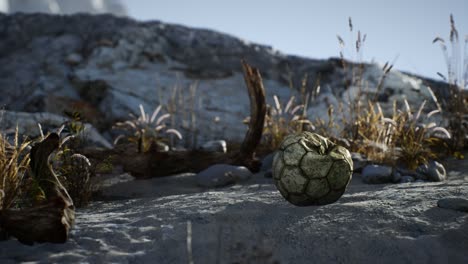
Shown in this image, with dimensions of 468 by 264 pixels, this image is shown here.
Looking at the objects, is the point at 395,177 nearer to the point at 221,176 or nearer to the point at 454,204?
the point at 454,204

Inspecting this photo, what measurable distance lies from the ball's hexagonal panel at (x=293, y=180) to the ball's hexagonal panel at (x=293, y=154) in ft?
0.13

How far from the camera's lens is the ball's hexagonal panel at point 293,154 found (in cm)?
271

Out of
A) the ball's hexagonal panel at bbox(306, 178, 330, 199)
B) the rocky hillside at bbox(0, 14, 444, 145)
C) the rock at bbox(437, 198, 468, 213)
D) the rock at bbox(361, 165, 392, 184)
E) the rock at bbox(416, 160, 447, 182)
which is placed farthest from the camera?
the rocky hillside at bbox(0, 14, 444, 145)

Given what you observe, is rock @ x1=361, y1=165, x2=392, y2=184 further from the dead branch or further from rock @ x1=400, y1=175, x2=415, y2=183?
the dead branch

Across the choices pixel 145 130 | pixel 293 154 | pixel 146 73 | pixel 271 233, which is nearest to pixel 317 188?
pixel 293 154

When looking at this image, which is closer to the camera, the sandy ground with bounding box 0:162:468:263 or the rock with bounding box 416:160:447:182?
the sandy ground with bounding box 0:162:468:263

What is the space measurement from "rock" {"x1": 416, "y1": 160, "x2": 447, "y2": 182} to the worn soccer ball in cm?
179

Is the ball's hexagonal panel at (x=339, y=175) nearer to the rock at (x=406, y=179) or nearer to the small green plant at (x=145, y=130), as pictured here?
the rock at (x=406, y=179)

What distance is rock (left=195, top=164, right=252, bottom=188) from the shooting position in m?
4.10

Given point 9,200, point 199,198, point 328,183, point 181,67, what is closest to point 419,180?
point 328,183

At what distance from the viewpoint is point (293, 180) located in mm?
2691

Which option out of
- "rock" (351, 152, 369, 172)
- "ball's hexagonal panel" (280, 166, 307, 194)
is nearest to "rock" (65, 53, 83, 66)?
"rock" (351, 152, 369, 172)

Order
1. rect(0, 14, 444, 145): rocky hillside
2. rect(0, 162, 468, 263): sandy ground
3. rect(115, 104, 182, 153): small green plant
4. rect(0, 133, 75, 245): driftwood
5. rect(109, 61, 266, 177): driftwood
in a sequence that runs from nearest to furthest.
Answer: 1. rect(0, 162, 468, 263): sandy ground
2. rect(0, 133, 75, 245): driftwood
3. rect(109, 61, 266, 177): driftwood
4. rect(115, 104, 182, 153): small green plant
5. rect(0, 14, 444, 145): rocky hillside

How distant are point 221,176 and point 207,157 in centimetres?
64
